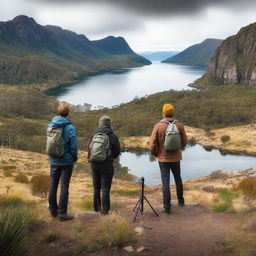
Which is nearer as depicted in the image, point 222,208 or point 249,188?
point 222,208

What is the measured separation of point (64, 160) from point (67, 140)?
438mm

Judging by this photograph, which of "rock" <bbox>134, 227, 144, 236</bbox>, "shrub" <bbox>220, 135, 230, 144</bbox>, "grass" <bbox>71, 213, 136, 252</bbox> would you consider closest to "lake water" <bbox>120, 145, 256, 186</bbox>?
"shrub" <bbox>220, 135, 230, 144</bbox>

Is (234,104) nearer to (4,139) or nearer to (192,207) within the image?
(4,139)

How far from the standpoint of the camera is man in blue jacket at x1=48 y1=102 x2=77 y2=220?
7.28m

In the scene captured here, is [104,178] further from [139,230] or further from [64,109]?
[64,109]

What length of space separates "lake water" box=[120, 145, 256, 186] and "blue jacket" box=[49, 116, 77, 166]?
1611 inches

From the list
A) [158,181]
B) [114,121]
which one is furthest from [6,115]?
[158,181]

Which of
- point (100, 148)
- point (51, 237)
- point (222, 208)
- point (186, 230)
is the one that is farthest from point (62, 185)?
point (222, 208)

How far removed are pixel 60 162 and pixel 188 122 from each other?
11279 cm

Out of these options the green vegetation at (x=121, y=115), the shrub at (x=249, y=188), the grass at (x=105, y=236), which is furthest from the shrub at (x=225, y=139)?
the grass at (x=105, y=236)

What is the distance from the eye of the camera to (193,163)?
63.7 metres

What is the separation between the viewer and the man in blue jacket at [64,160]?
7277mm

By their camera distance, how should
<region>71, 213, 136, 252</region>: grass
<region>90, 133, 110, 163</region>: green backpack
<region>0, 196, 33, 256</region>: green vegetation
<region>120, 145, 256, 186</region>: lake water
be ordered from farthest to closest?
<region>120, 145, 256, 186</region>: lake water < <region>90, 133, 110, 163</region>: green backpack < <region>71, 213, 136, 252</region>: grass < <region>0, 196, 33, 256</region>: green vegetation

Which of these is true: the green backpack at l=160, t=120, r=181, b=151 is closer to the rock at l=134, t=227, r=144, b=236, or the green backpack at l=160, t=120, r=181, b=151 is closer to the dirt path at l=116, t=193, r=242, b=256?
the dirt path at l=116, t=193, r=242, b=256
